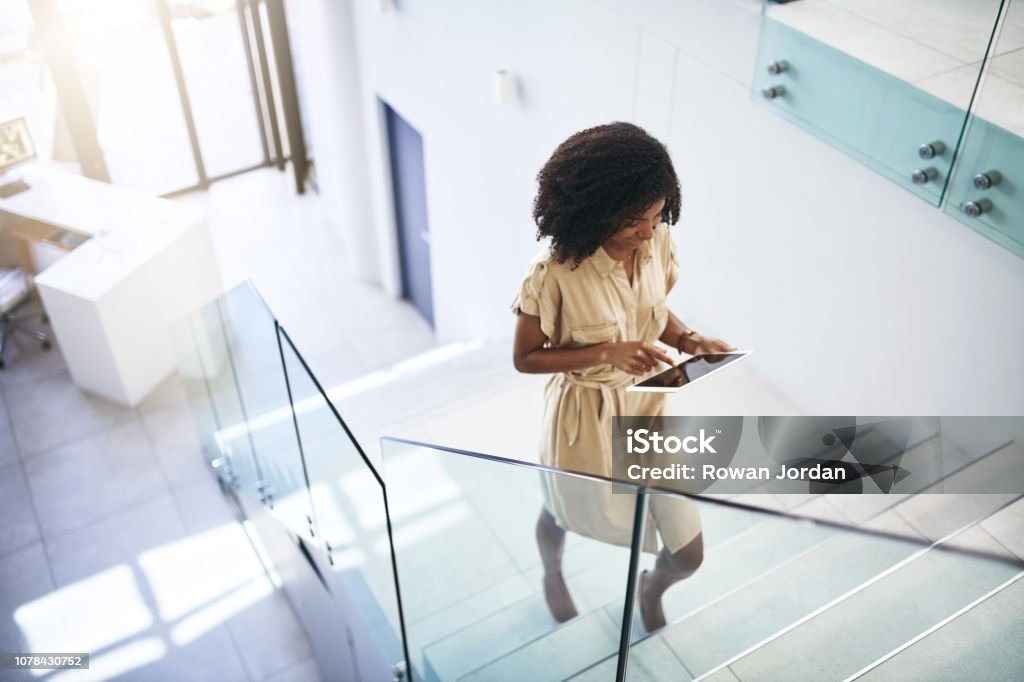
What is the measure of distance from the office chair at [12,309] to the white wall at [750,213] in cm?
409

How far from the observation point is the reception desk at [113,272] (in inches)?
283

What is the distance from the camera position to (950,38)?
3.43 meters

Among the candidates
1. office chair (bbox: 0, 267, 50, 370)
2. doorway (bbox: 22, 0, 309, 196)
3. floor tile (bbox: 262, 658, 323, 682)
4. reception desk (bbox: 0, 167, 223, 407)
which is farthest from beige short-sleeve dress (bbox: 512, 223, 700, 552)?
doorway (bbox: 22, 0, 309, 196)

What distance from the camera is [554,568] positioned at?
301 cm

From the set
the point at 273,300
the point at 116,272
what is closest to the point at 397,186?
the point at 273,300

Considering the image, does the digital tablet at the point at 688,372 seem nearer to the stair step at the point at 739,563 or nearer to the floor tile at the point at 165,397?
the stair step at the point at 739,563

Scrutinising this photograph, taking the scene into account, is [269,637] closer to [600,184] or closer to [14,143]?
[600,184]

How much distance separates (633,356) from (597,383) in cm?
21

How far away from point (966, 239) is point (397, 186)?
6.27m

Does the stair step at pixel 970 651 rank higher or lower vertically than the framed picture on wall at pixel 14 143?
higher

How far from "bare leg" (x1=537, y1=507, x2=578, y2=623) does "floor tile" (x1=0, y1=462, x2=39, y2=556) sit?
485 cm

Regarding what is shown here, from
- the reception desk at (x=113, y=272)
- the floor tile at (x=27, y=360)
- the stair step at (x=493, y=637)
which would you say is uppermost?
the stair step at (x=493, y=637)

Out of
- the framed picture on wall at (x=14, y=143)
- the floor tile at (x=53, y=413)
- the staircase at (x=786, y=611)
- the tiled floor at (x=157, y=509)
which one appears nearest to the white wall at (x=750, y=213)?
the tiled floor at (x=157, y=509)

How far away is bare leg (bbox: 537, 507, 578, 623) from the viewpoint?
A: 2854mm
